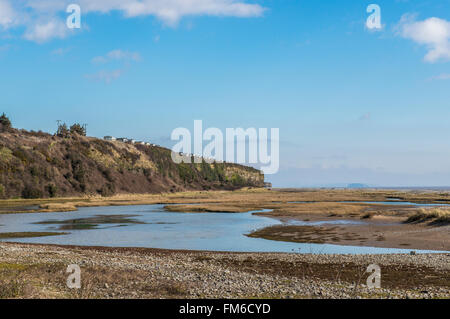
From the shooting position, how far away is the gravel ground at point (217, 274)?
19281mm

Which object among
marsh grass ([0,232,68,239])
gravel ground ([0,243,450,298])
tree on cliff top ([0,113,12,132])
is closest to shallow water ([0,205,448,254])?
marsh grass ([0,232,68,239])

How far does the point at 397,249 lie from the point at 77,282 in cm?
Answer: 2775

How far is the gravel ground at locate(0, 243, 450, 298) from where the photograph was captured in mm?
19281

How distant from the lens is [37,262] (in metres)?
28.0

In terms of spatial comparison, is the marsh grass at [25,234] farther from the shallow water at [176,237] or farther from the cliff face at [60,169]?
the cliff face at [60,169]

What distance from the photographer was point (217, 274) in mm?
24578

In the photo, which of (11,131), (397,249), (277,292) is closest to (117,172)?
(11,131)

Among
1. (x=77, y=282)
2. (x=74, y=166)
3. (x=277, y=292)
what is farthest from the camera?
(x=74, y=166)

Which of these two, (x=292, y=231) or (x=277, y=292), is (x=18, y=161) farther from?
(x=277, y=292)

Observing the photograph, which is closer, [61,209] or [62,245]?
[62,245]
